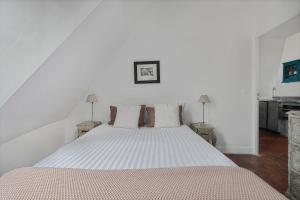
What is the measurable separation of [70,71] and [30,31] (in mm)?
919

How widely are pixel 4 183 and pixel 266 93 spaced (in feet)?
19.3

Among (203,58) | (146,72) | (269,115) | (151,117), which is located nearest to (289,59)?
(269,115)

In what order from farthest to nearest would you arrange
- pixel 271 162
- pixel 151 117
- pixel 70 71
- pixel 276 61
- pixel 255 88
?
pixel 276 61, pixel 255 88, pixel 151 117, pixel 271 162, pixel 70 71

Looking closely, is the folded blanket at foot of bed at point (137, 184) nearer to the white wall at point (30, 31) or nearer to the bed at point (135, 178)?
the bed at point (135, 178)

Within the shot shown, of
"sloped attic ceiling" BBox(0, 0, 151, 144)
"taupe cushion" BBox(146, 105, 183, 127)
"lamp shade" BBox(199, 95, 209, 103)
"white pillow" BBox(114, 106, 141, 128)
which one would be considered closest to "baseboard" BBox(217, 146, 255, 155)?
"lamp shade" BBox(199, 95, 209, 103)

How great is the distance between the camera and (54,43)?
174 centimetres

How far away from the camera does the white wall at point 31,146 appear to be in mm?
2280

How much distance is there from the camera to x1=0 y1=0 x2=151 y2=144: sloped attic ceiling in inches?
73.8

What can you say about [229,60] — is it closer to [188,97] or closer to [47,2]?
[188,97]

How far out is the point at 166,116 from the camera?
2828 mm

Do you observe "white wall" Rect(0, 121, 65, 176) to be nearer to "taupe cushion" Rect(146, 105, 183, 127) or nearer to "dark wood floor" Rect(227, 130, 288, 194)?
"taupe cushion" Rect(146, 105, 183, 127)

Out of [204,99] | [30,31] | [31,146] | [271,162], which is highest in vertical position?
[30,31]

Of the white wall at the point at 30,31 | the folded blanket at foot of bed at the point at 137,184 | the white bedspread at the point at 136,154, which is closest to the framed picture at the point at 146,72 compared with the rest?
the white bedspread at the point at 136,154

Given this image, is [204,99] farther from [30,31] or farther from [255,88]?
[30,31]
